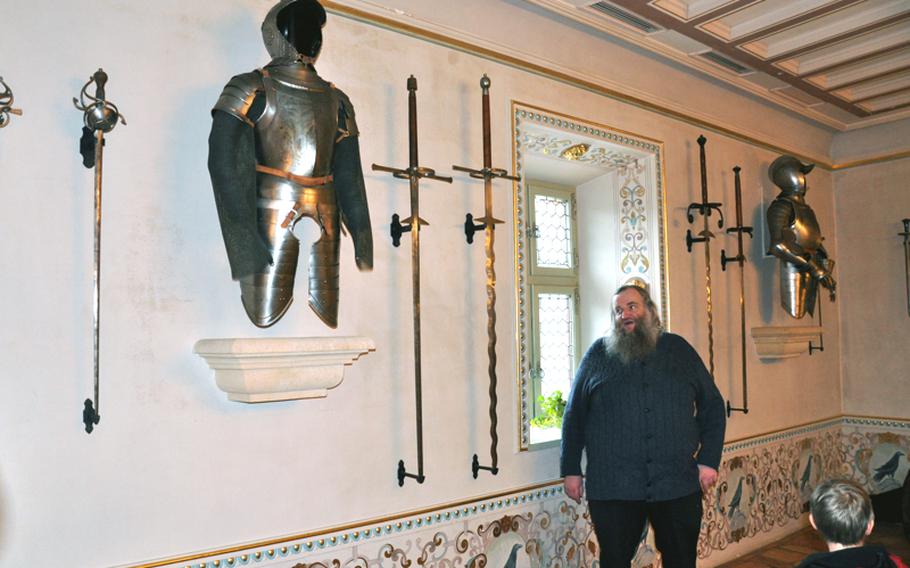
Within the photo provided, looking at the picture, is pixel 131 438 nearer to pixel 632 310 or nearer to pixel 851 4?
pixel 632 310

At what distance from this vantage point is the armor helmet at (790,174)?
14.2 feet

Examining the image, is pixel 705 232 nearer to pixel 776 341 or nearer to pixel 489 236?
pixel 776 341

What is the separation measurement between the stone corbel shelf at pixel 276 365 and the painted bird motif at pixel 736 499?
2.74 meters

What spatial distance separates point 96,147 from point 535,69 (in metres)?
1.85

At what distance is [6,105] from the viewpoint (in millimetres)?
1776

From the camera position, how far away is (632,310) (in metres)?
2.93

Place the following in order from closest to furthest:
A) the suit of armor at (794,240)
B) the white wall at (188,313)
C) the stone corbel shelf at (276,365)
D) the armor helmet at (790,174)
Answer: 1. the white wall at (188,313)
2. the stone corbel shelf at (276,365)
3. the suit of armor at (794,240)
4. the armor helmet at (790,174)

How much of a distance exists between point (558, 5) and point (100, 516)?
255cm

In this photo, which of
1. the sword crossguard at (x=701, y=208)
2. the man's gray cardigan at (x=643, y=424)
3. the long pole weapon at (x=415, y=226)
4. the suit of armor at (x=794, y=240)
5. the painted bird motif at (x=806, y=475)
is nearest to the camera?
the long pole weapon at (x=415, y=226)

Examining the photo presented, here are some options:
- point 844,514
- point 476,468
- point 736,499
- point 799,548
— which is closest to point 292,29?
point 476,468

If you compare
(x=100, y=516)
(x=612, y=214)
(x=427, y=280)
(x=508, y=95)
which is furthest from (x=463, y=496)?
(x=612, y=214)

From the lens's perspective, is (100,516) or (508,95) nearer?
(100,516)

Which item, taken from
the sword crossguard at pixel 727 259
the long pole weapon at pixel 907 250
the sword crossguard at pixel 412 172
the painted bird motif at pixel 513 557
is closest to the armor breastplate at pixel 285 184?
the sword crossguard at pixel 412 172

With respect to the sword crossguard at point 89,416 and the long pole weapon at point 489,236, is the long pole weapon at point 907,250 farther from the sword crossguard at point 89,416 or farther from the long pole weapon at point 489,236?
the sword crossguard at point 89,416
